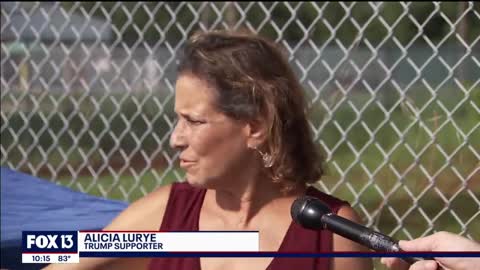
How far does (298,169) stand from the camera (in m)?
1.88

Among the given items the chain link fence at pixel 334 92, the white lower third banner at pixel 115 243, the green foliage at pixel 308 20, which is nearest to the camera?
the white lower third banner at pixel 115 243

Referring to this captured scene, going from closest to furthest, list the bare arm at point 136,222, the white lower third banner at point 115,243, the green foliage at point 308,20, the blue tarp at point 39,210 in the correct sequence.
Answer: the white lower third banner at point 115,243
the bare arm at point 136,222
the blue tarp at point 39,210
the green foliage at point 308,20

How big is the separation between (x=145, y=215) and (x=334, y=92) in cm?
162

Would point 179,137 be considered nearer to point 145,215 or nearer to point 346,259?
point 145,215

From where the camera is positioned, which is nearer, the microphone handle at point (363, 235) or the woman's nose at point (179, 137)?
the microphone handle at point (363, 235)

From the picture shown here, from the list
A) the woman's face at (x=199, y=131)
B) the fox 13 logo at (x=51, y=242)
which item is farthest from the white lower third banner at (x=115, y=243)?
the woman's face at (x=199, y=131)

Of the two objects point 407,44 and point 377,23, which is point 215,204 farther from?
point 377,23

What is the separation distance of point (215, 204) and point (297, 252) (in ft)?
0.73

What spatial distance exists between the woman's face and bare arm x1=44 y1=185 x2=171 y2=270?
0.16 metres

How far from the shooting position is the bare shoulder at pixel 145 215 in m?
1.86

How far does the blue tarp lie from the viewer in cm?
255

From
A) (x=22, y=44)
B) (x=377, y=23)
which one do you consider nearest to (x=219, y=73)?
(x=377, y=23)

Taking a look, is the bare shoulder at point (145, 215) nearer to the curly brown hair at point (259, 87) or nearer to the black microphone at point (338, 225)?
the curly brown hair at point (259, 87)

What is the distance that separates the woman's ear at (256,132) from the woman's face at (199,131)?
0.12 ft
